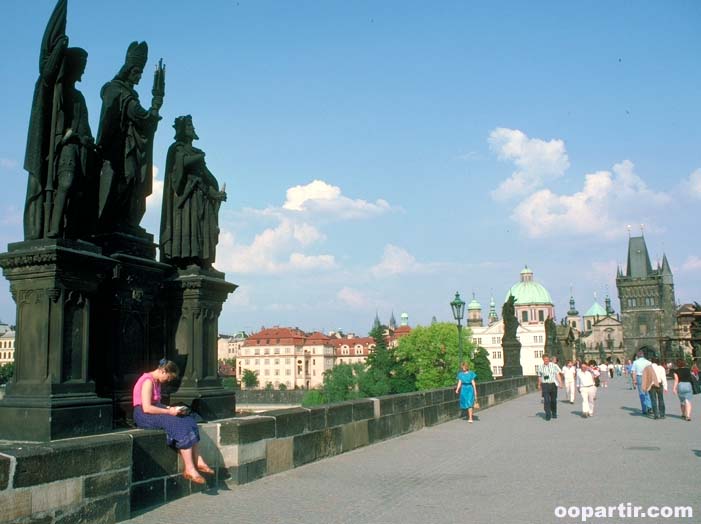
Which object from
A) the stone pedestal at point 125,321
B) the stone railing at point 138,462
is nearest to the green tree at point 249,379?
the stone railing at point 138,462

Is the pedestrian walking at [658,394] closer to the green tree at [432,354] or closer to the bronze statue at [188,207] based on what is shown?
the bronze statue at [188,207]

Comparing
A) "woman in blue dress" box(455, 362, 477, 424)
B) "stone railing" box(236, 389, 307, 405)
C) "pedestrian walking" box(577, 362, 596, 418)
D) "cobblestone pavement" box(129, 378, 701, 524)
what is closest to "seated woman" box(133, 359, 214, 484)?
"cobblestone pavement" box(129, 378, 701, 524)

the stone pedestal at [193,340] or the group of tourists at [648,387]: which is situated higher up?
the stone pedestal at [193,340]

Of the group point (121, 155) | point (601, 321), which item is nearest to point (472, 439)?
point (121, 155)

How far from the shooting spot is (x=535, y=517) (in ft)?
19.8

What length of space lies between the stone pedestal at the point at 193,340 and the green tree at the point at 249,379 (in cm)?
12514

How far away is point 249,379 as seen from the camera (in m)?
132

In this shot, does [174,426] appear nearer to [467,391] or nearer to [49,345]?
[49,345]

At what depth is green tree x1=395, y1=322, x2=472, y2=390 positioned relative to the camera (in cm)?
8431

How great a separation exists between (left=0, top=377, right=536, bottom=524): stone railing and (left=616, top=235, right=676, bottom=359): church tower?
135212 mm

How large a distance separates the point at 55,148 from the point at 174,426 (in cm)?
274

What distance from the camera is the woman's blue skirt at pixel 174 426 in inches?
252

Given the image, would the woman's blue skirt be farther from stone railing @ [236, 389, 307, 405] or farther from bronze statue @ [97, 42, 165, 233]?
stone railing @ [236, 389, 307, 405]

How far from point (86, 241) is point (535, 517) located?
4.77 metres
